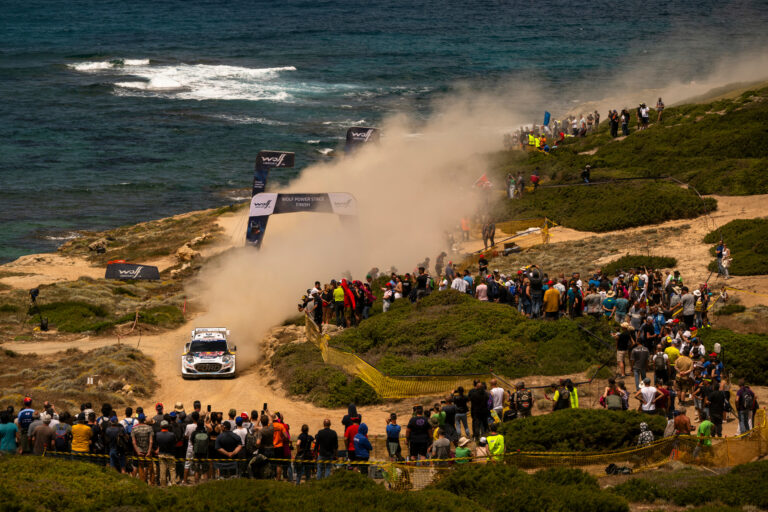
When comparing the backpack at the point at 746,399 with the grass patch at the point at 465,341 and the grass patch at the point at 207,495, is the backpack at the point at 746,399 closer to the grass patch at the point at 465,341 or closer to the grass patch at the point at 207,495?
the grass patch at the point at 465,341

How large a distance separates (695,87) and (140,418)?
7216 centimetres

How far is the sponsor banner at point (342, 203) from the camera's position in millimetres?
38594

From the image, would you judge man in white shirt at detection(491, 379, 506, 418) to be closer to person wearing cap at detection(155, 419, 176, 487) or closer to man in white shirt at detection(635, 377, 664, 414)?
man in white shirt at detection(635, 377, 664, 414)

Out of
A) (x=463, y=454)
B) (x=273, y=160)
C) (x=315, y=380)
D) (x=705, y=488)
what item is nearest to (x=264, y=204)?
(x=273, y=160)

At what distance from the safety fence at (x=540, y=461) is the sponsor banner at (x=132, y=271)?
898 inches

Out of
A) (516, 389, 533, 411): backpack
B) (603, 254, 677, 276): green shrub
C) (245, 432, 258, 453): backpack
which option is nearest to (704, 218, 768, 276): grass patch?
(603, 254, 677, 276): green shrub

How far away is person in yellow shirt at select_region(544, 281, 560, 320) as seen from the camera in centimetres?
2852

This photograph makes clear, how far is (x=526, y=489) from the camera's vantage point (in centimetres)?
1603

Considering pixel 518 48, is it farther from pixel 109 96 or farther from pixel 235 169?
pixel 235 169

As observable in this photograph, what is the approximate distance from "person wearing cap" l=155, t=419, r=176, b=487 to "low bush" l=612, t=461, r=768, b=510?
335 inches

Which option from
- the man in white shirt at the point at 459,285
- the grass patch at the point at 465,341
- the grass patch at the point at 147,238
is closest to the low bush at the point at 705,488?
the grass patch at the point at 465,341

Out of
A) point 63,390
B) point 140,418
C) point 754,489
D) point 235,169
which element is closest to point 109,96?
point 235,169

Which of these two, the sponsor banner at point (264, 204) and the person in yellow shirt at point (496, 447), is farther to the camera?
the sponsor banner at point (264, 204)

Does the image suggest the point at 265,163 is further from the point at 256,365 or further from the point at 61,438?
the point at 61,438
